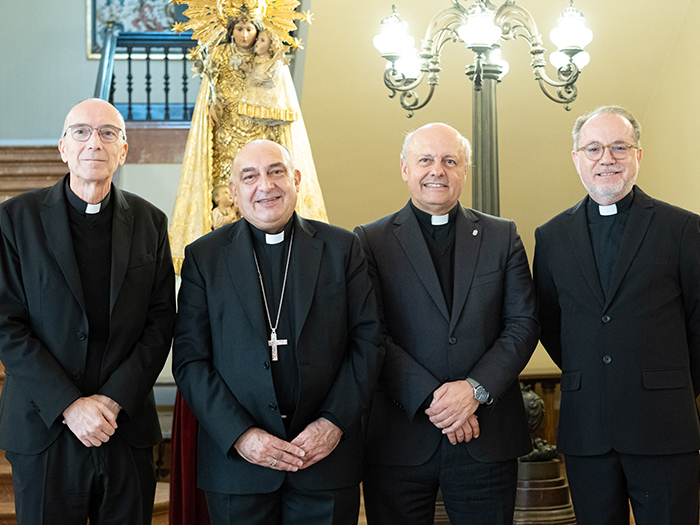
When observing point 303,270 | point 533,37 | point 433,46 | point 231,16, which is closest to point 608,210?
point 303,270

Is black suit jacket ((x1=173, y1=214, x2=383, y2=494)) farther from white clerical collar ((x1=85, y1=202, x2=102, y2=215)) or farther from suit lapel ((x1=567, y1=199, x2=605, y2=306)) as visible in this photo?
suit lapel ((x1=567, y1=199, x2=605, y2=306))

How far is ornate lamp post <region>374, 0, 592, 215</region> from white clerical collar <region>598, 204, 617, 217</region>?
1533mm

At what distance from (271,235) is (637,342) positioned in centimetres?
122

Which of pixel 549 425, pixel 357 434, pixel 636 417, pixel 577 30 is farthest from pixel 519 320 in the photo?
pixel 549 425

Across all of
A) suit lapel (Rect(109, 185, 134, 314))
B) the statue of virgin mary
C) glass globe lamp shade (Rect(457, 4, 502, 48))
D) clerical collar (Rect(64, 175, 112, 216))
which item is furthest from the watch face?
glass globe lamp shade (Rect(457, 4, 502, 48))

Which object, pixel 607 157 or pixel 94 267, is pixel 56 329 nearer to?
pixel 94 267

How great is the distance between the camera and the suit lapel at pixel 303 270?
245cm

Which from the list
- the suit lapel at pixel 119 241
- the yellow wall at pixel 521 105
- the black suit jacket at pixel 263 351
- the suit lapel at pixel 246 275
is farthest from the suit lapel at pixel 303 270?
the yellow wall at pixel 521 105

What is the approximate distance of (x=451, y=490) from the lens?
8.33ft

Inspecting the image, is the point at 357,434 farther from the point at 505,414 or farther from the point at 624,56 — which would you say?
the point at 624,56

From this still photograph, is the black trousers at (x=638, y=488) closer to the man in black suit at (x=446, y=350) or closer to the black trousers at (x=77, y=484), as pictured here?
the man in black suit at (x=446, y=350)

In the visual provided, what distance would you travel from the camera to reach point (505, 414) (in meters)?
2.60

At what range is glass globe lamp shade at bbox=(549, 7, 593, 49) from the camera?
14.9ft

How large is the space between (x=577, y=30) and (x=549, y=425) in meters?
3.31
